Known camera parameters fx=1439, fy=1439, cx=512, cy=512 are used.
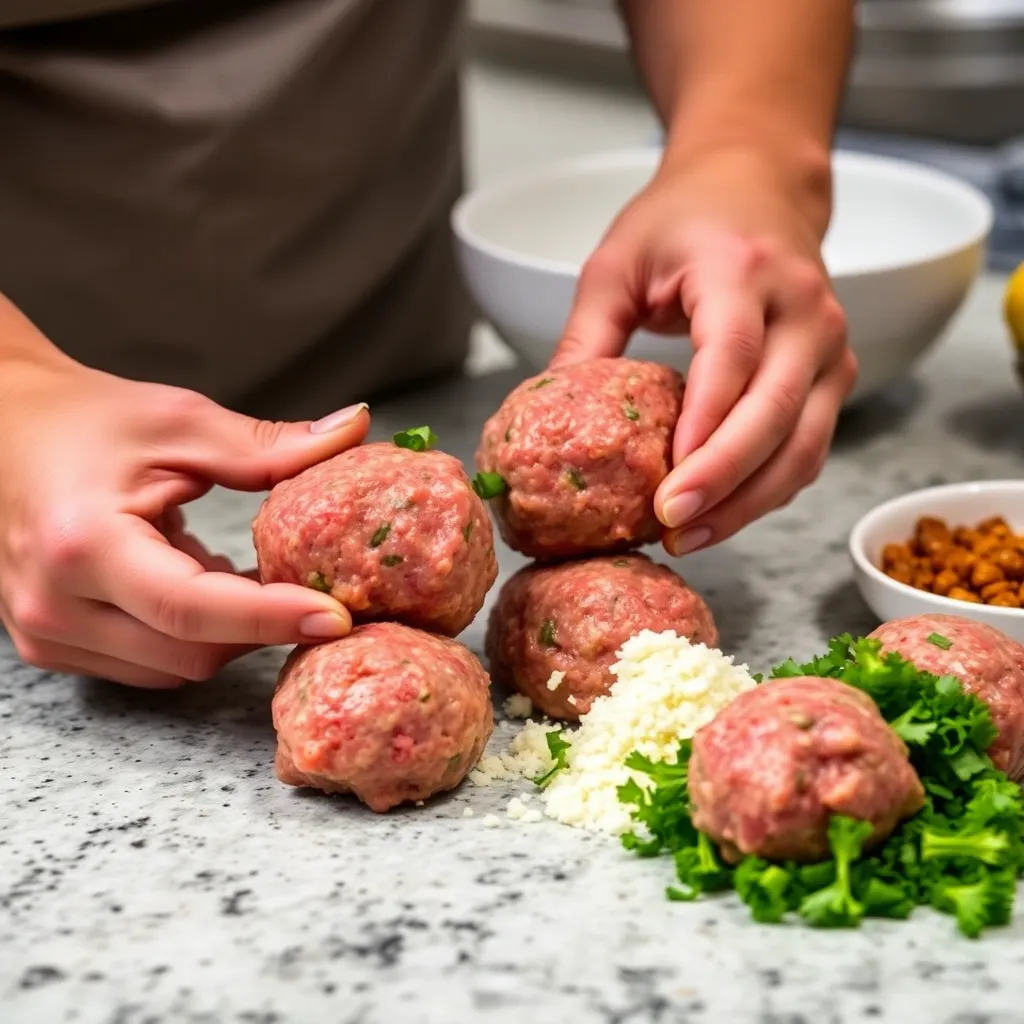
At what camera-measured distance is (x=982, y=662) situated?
50.6 inches

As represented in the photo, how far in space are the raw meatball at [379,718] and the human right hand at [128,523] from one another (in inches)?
1.7

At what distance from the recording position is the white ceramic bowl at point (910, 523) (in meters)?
1.52

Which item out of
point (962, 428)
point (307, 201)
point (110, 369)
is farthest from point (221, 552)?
point (962, 428)

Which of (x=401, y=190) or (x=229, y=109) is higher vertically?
(x=229, y=109)

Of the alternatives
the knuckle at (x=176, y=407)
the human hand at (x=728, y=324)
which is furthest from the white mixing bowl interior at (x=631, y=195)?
the knuckle at (x=176, y=407)

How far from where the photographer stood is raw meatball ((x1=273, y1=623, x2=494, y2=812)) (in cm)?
124

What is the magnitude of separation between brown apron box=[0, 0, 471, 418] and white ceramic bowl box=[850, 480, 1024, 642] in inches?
36.8

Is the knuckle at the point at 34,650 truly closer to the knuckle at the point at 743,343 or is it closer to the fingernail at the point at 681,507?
the fingernail at the point at 681,507

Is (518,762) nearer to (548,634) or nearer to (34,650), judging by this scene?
(548,634)

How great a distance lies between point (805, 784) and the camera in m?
1.10

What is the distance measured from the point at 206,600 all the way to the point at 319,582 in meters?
0.10

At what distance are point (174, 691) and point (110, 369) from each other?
26.1 inches

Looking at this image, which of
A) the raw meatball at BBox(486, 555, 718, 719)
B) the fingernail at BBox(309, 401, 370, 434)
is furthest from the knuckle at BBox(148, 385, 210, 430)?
the raw meatball at BBox(486, 555, 718, 719)

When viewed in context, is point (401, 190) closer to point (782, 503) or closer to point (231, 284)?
point (231, 284)
